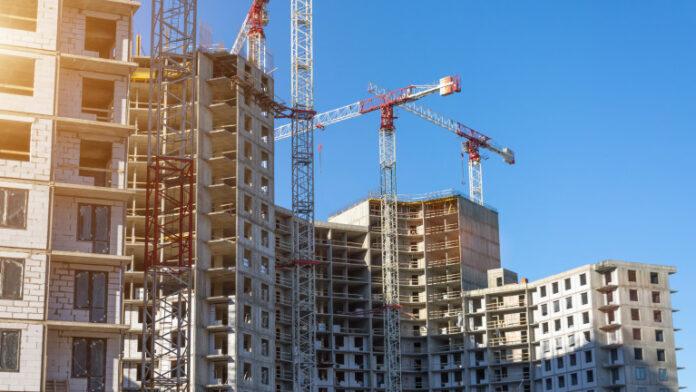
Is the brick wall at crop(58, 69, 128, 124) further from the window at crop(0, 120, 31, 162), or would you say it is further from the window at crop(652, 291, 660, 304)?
the window at crop(652, 291, 660, 304)

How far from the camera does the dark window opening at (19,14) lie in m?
73.3

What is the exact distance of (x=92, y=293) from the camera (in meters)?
71.2

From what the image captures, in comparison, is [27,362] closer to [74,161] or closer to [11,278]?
[11,278]

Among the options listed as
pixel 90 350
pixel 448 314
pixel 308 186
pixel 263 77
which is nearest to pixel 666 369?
pixel 448 314

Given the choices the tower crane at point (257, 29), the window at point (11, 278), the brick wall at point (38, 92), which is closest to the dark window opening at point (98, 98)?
the brick wall at point (38, 92)

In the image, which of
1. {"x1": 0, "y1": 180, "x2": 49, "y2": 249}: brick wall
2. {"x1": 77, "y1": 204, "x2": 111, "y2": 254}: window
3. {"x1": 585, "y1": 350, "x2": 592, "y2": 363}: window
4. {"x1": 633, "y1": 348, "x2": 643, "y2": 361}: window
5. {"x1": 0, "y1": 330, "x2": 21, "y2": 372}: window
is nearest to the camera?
{"x1": 0, "y1": 330, "x2": 21, "y2": 372}: window

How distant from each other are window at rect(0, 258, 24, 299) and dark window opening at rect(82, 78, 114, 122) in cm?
1253

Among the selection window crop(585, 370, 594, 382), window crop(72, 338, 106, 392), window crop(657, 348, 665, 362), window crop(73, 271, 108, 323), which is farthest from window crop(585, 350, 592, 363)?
window crop(72, 338, 106, 392)

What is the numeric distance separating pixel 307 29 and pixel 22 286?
381 feet

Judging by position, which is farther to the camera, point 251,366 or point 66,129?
point 251,366

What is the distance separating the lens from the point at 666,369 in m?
166

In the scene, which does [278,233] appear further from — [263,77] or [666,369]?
[666,369]

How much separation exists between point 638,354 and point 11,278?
390ft

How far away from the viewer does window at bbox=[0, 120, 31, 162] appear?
71.1m
